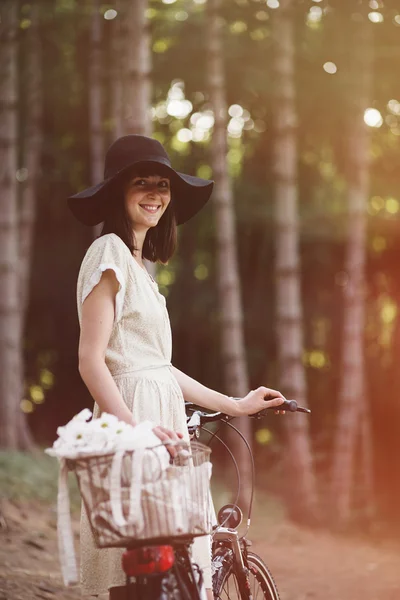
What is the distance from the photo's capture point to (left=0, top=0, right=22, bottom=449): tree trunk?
13.8 m

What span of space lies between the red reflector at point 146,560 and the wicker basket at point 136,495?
0.12 feet

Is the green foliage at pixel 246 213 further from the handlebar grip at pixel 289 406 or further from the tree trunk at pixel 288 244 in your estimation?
the handlebar grip at pixel 289 406

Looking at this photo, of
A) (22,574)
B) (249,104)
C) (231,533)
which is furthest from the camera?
(249,104)

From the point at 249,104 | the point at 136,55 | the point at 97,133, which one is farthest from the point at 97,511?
the point at 249,104

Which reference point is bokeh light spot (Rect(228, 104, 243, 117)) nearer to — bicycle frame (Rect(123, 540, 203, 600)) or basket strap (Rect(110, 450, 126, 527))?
bicycle frame (Rect(123, 540, 203, 600))

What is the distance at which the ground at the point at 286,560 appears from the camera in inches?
273

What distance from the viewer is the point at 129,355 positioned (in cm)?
343

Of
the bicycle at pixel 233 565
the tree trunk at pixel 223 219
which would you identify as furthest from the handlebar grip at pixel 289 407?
the tree trunk at pixel 223 219

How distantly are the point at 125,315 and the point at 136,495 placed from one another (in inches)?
28.6

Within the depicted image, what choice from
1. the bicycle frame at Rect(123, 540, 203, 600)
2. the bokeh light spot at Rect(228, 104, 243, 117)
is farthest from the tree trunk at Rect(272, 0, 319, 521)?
the bicycle frame at Rect(123, 540, 203, 600)

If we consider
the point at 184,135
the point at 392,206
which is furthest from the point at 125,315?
the point at 184,135

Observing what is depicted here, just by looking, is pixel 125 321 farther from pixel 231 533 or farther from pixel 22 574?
pixel 22 574

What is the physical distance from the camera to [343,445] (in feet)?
49.9

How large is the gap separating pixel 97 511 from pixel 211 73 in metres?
11.3
